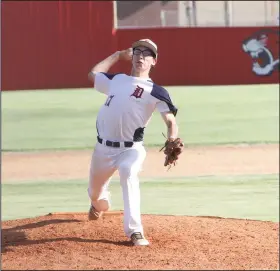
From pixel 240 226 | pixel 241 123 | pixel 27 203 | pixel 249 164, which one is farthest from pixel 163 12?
pixel 240 226

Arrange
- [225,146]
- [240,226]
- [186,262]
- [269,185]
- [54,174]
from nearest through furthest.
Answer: [186,262], [240,226], [269,185], [54,174], [225,146]

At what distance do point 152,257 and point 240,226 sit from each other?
1.88 m

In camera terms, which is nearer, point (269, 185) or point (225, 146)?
point (269, 185)

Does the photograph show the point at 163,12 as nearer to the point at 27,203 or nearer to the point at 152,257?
the point at 27,203

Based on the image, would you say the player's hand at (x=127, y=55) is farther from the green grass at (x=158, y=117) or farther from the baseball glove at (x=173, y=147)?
the green grass at (x=158, y=117)

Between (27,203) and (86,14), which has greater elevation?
(86,14)

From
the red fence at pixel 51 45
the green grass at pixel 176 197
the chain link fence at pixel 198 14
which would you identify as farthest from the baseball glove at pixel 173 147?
the chain link fence at pixel 198 14

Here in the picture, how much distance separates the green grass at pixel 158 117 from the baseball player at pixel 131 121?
30.1 ft

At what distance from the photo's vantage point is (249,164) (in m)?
14.1

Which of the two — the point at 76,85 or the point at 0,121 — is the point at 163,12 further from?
the point at 0,121

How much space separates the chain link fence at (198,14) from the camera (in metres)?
32.1

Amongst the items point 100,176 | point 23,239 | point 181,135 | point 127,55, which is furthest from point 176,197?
point 181,135

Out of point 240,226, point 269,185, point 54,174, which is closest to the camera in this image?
point 240,226

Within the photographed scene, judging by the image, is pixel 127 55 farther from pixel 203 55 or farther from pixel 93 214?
pixel 203 55
